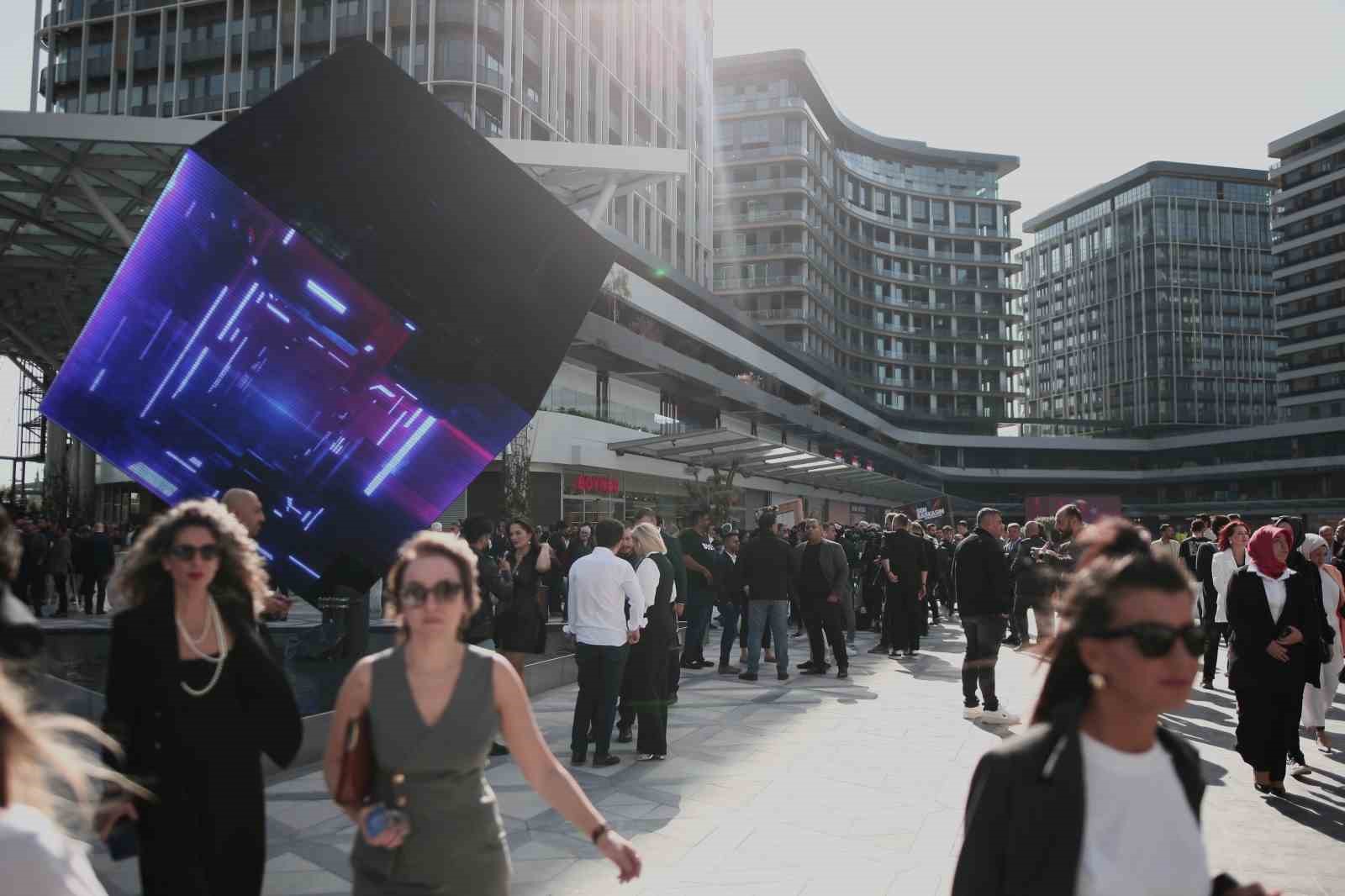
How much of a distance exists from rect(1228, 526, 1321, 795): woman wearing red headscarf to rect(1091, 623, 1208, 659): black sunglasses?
5.30 m

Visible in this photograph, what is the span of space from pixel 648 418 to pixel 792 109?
49918 mm

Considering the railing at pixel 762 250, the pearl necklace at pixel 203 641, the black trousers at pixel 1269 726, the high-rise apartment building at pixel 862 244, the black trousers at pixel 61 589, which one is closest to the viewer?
the pearl necklace at pixel 203 641

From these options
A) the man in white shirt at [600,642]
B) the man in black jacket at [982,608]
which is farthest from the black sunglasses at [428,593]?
Result: the man in black jacket at [982,608]

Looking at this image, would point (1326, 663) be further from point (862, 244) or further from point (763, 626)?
point (862, 244)

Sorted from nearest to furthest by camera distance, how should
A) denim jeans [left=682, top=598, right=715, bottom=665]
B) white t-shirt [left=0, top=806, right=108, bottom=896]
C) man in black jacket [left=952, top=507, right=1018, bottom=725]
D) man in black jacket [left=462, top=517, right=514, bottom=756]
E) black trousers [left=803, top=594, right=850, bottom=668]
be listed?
white t-shirt [left=0, top=806, right=108, bottom=896] < man in black jacket [left=462, top=517, right=514, bottom=756] < man in black jacket [left=952, top=507, right=1018, bottom=725] < black trousers [left=803, top=594, right=850, bottom=668] < denim jeans [left=682, top=598, right=715, bottom=665]

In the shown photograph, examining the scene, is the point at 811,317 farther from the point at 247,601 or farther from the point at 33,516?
the point at 247,601

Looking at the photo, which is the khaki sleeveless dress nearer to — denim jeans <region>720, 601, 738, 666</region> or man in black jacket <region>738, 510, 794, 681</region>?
man in black jacket <region>738, 510, 794, 681</region>

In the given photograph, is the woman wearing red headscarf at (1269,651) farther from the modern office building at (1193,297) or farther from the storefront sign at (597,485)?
the modern office building at (1193,297)

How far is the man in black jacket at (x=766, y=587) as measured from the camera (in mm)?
11688

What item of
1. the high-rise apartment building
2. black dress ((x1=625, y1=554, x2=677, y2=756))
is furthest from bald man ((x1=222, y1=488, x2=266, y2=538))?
the high-rise apartment building

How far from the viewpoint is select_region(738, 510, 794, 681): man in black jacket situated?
11.7m

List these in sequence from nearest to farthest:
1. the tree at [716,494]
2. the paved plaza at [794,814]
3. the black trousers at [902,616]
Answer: the paved plaza at [794,814] < the black trousers at [902,616] < the tree at [716,494]

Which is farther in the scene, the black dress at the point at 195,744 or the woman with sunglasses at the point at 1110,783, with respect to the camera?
the black dress at the point at 195,744

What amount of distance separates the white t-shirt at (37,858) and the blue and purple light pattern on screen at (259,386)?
937cm
